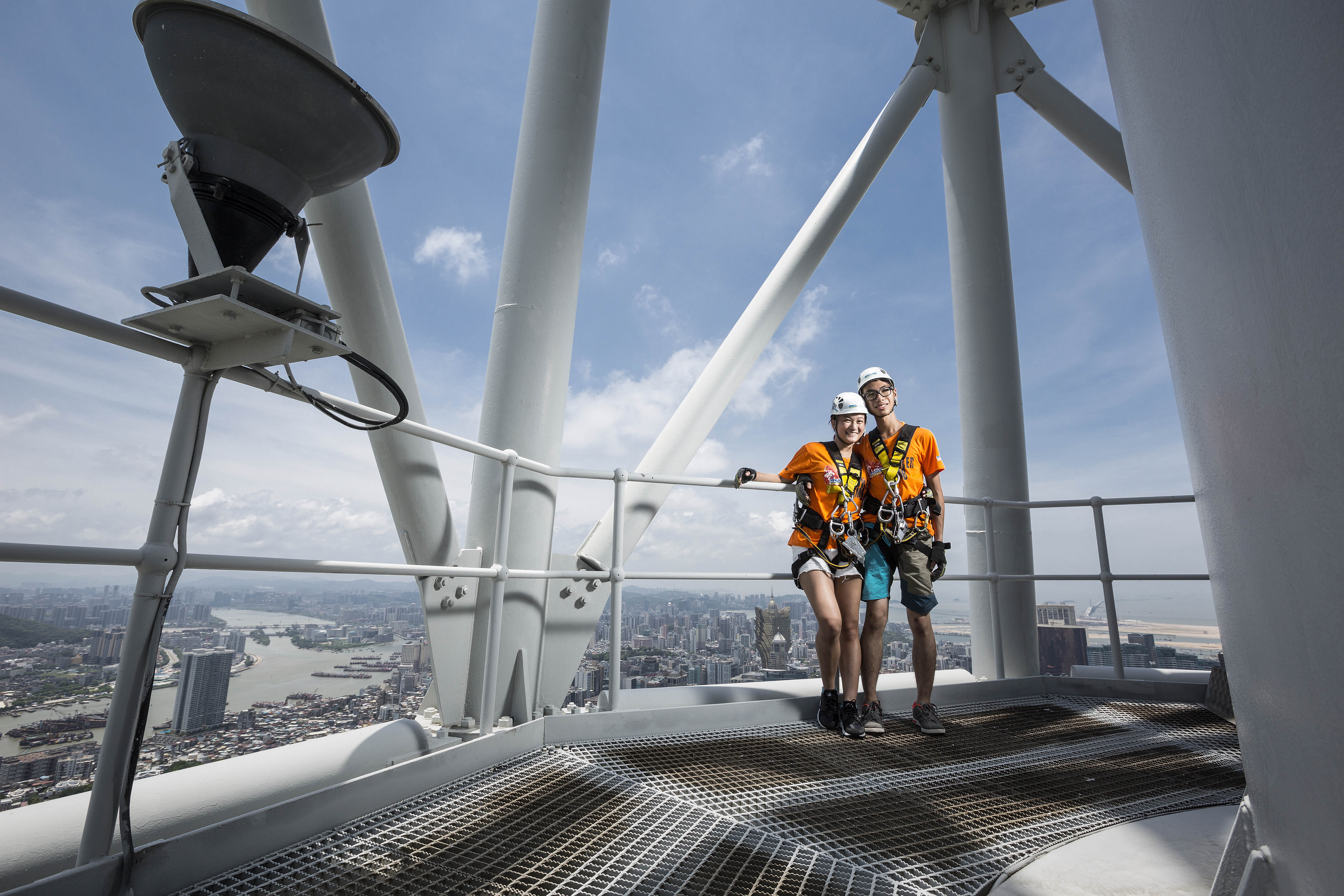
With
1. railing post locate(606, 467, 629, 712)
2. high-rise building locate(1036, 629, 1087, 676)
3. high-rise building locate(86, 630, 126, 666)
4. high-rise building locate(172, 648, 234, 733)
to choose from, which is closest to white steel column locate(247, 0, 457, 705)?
railing post locate(606, 467, 629, 712)

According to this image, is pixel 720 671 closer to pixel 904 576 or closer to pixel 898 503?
pixel 904 576

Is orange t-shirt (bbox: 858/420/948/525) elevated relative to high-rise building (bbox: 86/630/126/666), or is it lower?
elevated

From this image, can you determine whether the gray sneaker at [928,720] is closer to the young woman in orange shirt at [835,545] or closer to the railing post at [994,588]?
the young woman in orange shirt at [835,545]

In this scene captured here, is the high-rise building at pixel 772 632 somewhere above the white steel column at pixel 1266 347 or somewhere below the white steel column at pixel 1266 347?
below

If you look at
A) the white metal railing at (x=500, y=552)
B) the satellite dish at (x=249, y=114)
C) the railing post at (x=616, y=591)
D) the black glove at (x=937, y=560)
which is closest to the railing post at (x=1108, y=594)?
the white metal railing at (x=500, y=552)

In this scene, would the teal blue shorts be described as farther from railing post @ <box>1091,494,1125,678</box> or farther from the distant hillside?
the distant hillside

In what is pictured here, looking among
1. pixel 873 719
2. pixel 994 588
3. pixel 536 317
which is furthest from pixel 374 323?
pixel 994 588
